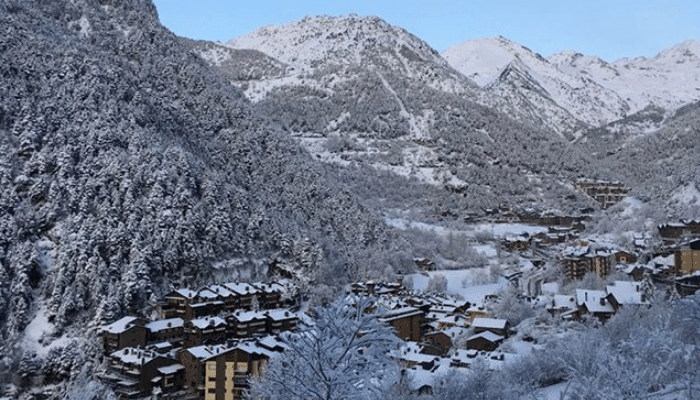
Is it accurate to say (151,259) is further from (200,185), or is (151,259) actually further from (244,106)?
(244,106)

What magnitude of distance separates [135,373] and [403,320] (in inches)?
811

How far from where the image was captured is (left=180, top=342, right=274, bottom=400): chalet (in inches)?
1537

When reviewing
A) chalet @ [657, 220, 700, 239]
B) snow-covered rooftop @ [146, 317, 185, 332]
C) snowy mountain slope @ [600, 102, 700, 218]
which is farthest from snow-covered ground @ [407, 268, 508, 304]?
snow-covered rooftop @ [146, 317, 185, 332]

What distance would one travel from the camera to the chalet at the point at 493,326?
4406 centimetres

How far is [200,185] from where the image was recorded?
208 feet

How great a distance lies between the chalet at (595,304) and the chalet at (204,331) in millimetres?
26175

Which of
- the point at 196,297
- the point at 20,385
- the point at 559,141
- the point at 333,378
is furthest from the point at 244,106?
the point at 559,141

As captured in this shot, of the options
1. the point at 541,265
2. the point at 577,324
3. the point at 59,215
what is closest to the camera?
the point at 577,324

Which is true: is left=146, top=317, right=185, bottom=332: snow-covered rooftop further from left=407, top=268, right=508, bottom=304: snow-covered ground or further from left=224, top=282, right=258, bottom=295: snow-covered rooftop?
left=407, top=268, right=508, bottom=304: snow-covered ground

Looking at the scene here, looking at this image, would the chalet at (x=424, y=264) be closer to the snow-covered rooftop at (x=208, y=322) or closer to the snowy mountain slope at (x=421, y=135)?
the snow-covered rooftop at (x=208, y=322)

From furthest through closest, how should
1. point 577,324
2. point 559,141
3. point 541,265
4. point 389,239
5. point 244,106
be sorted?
point 559,141, point 244,106, point 389,239, point 541,265, point 577,324

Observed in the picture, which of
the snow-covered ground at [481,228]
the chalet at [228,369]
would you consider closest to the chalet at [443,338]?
the chalet at [228,369]

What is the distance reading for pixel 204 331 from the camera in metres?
45.5

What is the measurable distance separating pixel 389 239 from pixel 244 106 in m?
30.0
